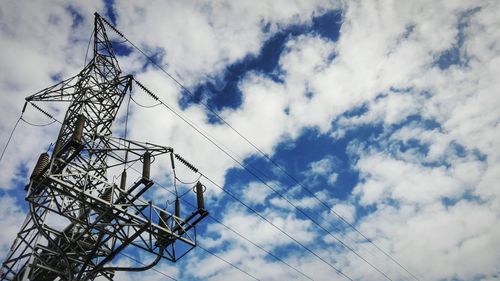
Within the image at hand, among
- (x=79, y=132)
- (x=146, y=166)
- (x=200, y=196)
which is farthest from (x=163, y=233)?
(x=79, y=132)

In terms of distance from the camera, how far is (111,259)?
1211 cm

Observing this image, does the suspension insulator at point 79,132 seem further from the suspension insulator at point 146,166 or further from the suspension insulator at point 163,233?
the suspension insulator at point 163,233

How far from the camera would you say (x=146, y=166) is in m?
12.9

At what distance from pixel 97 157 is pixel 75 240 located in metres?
3.77

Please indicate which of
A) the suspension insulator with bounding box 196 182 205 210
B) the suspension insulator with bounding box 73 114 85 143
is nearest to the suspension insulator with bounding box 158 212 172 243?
the suspension insulator with bounding box 196 182 205 210

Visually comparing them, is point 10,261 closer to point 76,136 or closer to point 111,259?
point 111,259

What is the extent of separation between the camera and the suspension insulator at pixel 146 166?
12.4 m

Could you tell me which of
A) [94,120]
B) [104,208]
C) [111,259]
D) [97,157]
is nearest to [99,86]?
[94,120]

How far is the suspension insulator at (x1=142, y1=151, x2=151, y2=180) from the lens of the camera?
12.4 m

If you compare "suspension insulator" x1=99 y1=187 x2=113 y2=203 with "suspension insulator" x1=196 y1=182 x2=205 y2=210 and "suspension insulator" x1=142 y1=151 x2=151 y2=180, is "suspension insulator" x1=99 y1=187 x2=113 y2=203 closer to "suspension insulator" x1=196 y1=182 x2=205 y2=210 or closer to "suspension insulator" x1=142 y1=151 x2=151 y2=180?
"suspension insulator" x1=142 y1=151 x2=151 y2=180

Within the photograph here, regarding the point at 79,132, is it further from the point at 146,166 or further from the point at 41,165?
the point at 146,166

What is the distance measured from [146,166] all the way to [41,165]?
3.44 m

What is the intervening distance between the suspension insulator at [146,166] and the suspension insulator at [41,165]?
10.3 ft

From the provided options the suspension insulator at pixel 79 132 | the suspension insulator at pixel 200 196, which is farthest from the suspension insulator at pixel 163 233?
the suspension insulator at pixel 79 132
